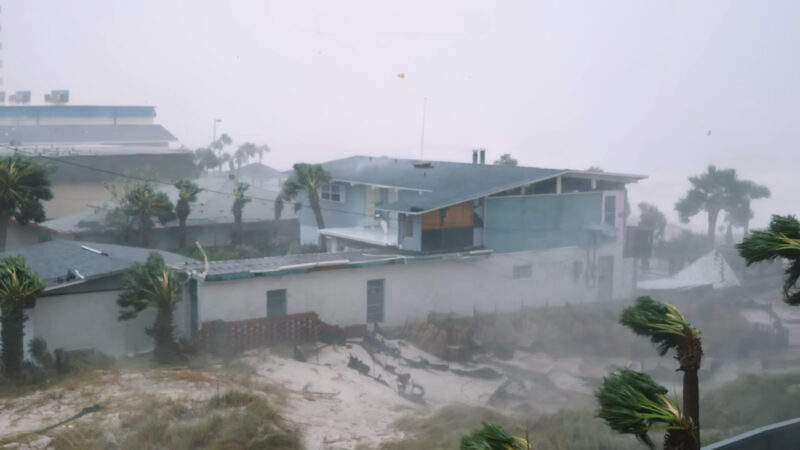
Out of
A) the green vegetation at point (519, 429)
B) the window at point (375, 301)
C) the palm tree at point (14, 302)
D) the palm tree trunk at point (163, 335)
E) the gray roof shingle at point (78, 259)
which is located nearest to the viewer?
the green vegetation at point (519, 429)

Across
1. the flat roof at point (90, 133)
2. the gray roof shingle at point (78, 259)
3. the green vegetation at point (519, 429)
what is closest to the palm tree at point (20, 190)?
the gray roof shingle at point (78, 259)

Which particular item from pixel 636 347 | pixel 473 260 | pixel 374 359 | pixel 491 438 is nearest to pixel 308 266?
pixel 374 359

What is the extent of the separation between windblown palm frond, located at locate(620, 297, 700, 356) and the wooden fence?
14.0m

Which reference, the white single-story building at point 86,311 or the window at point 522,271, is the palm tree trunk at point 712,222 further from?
the white single-story building at point 86,311

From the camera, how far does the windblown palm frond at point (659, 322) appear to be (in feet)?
25.1

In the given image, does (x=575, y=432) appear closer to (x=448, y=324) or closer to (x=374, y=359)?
(x=374, y=359)

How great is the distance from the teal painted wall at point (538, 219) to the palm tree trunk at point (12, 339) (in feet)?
48.3

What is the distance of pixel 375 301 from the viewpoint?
78.8ft

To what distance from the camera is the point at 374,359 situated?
20703 mm

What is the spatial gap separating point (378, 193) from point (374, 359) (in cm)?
1306

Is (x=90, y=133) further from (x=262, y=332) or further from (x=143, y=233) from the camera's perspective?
(x=262, y=332)

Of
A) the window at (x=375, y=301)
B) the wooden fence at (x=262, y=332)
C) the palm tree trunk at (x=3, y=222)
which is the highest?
the palm tree trunk at (x=3, y=222)

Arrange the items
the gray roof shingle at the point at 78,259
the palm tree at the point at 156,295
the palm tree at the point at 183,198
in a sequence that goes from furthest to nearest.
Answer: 1. the palm tree at the point at 183,198
2. the gray roof shingle at the point at 78,259
3. the palm tree at the point at 156,295

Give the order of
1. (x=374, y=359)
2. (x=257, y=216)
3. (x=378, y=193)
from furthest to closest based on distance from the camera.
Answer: (x=257, y=216) → (x=378, y=193) → (x=374, y=359)
